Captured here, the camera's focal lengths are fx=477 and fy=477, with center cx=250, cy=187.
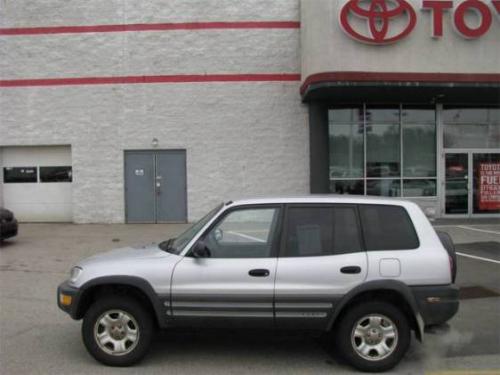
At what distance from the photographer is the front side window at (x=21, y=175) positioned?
16.8m

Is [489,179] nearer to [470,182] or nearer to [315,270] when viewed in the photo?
[470,182]

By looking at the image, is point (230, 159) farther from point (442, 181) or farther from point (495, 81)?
point (495, 81)

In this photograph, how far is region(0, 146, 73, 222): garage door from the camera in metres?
16.7

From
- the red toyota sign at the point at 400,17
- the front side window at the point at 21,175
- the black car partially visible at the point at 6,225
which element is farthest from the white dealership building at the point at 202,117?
the black car partially visible at the point at 6,225

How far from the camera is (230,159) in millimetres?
15875

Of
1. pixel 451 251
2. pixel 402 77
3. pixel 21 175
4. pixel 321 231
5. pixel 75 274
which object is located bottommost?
pixel 75 274

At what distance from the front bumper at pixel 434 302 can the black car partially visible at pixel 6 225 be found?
33.7ft

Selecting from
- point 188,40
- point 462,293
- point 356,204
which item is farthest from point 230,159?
point 356,204

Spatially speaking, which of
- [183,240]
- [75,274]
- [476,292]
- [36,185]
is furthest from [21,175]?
[476,292]

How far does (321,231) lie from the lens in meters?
4.51

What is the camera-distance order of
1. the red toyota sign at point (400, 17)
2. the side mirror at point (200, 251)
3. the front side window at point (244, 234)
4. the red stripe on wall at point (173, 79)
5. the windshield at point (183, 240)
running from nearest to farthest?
1. the side mirror at point (200, 251)
2. the front side window at point (244, 234)
3. the windshield at point (183, 240)
4. the red toyota sign at point (400, 17)
5. the red stripe on wall at point (173, 79)

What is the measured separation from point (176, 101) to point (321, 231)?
40.1 feet

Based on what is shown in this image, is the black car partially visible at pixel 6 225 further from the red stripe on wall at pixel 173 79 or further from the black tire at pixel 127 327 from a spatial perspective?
the black tire at pixel 127 327

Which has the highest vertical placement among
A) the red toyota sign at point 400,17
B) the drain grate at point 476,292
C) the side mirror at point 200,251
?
the red toyota sign at point 400,17
